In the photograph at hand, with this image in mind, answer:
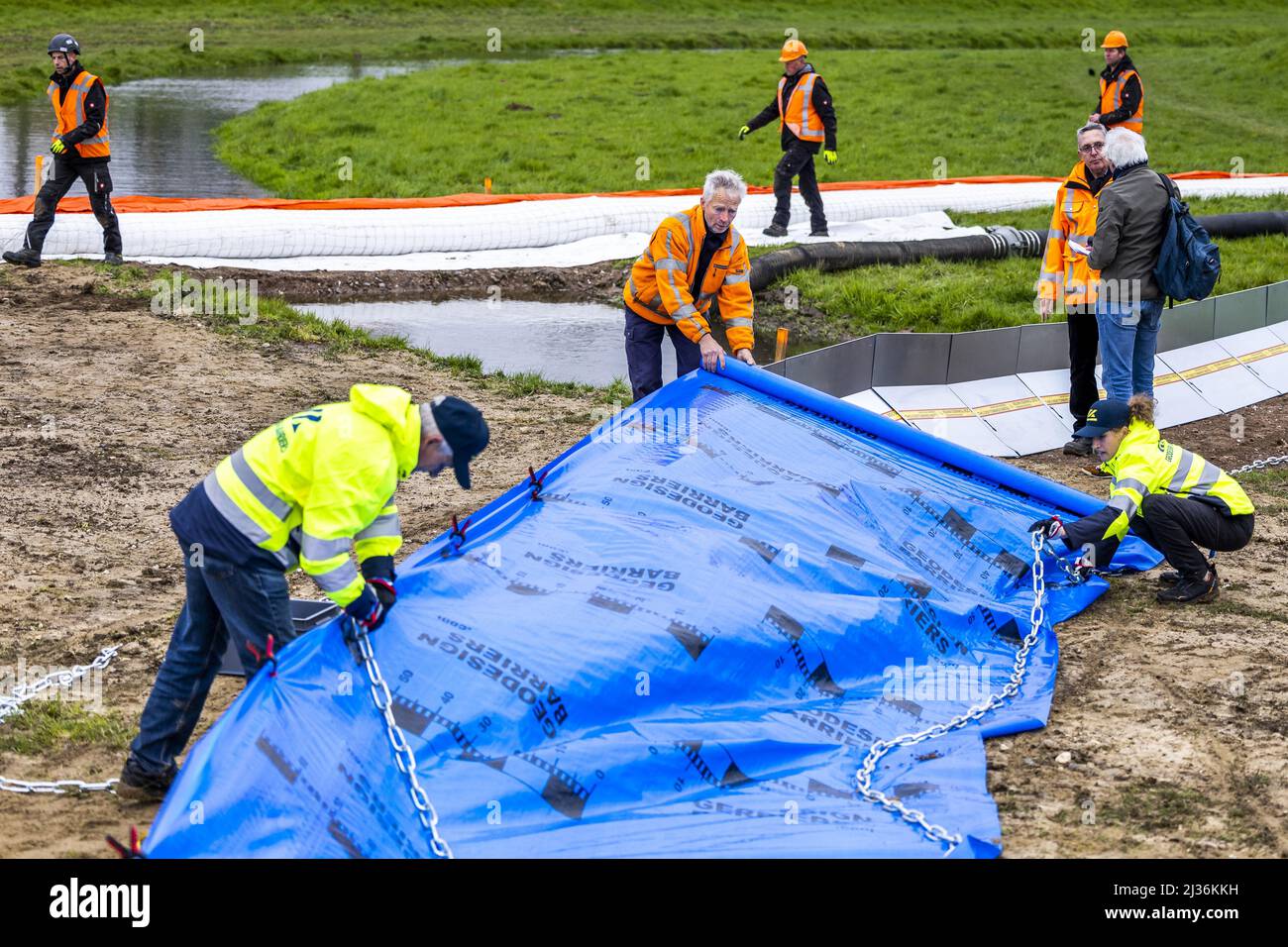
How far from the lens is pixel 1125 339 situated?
8773 millimetres

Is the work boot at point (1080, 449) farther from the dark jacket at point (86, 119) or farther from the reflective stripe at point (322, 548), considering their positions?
the dark jacket at point (86, 119)

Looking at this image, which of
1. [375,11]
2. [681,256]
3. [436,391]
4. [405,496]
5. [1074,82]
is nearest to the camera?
[681,256]

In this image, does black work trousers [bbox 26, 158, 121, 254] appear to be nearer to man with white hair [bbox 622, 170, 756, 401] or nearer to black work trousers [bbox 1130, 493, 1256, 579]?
man with white hair [bbox 622, 170, 756, 401]

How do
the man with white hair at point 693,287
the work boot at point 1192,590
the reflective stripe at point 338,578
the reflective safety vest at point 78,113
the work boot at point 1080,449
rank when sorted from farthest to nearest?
the reflective safety vest at point 78,113 → the work boot at point 1080,449 → the man with white hair at point 693,287 → the work boot at point 1192,590 → the reflective stripe at point 338,578

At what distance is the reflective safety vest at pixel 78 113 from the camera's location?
11.5 metres

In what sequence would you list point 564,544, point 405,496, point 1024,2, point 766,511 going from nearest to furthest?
point 564,544
point 766,511
point 405,496
point 1024,2

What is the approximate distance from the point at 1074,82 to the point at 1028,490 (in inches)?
877

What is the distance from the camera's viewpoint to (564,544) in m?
5.51

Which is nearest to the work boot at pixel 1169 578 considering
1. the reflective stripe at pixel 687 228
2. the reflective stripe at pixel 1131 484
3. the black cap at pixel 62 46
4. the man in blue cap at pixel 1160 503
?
the man in blue cap at pixel 1160 503

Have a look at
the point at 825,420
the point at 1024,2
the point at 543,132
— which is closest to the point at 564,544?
the point at 825,420

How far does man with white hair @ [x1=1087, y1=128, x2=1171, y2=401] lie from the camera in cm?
838

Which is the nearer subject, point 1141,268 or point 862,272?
point 1141,268

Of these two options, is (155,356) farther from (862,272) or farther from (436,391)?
(862,272)

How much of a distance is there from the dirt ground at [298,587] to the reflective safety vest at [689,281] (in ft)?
4.87
